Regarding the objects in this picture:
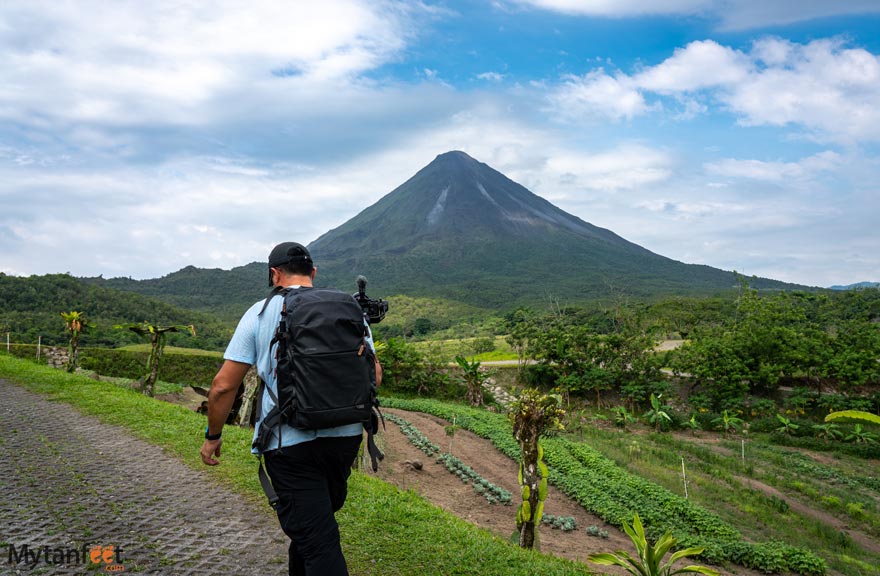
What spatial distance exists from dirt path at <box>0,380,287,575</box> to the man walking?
1418 mm

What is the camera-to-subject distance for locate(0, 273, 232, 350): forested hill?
2994cm

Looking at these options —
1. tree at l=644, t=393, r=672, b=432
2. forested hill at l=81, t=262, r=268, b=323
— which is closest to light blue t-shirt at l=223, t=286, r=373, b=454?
tree at l=644, t=393, r=672, b=432

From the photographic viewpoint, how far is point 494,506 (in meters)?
8.84

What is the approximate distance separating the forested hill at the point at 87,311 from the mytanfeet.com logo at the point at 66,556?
29.4 m

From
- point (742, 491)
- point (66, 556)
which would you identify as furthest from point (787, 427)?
point (66, 556)

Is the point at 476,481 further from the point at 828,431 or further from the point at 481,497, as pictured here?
the point at 828,431

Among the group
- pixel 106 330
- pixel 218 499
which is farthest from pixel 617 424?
pixel 106 330

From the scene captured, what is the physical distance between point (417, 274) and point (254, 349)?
95.5 metres

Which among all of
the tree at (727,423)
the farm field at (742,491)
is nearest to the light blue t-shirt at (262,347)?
the farm field at (742,491)

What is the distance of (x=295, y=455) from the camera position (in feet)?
7.79

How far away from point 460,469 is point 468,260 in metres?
96.1

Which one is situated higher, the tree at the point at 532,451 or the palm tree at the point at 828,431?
the tree at the point at 532,451

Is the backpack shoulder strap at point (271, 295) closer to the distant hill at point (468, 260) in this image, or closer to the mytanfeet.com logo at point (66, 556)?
the mytanfeet.com logo at point (66, 556)

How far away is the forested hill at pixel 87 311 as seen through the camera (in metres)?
29.9
